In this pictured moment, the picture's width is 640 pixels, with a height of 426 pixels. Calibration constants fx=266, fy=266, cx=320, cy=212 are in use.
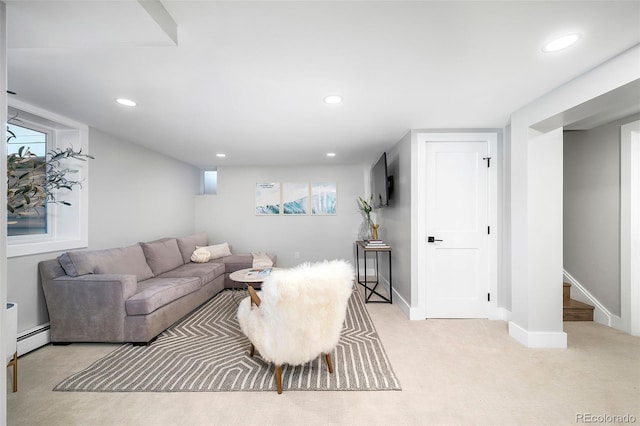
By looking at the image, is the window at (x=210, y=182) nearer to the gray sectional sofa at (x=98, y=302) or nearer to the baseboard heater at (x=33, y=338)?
the gray sectional sofa at (x=98, y=302)

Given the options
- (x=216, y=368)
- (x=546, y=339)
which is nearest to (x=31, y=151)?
(x=216, y=368)

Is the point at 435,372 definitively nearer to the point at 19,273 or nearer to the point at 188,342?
the point at 188,342

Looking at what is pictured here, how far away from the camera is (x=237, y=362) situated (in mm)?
2277

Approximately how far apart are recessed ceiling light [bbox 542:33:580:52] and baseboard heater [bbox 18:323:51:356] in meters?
4.61

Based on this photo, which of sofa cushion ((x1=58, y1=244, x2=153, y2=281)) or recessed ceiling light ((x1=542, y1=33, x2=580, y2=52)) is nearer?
recessed ceiling light ((x1=542, y1=33, x2=580, y2=52))

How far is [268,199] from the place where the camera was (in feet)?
Result: 18.2

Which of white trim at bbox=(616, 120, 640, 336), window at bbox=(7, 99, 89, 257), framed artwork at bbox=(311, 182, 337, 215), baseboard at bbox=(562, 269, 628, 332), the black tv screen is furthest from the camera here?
→ framed artwork at bbox=(311, 182, 337, 215)

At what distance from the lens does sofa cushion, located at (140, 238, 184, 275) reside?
362 cm

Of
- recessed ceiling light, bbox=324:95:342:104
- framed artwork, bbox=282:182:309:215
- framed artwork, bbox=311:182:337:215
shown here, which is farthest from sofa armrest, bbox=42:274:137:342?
framed artwork, bbox=311:182:337:215

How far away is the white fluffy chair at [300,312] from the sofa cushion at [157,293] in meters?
1.31

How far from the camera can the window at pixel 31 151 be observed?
2631 millimetres

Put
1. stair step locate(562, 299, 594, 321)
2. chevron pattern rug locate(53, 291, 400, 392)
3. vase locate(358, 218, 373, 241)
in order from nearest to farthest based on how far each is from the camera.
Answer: chevron pattern rug locate(53, 291, 400, 392) < stair step locate(562, 299, 594, 321) < vase locate(358, 218, 373, 241)

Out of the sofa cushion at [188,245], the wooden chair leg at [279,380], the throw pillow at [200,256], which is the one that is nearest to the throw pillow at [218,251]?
the throw pillow at [200,256]

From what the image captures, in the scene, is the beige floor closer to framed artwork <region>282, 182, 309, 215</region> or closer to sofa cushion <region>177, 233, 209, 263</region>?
sofa cushion <region>177, 233, 209, 263</region>
